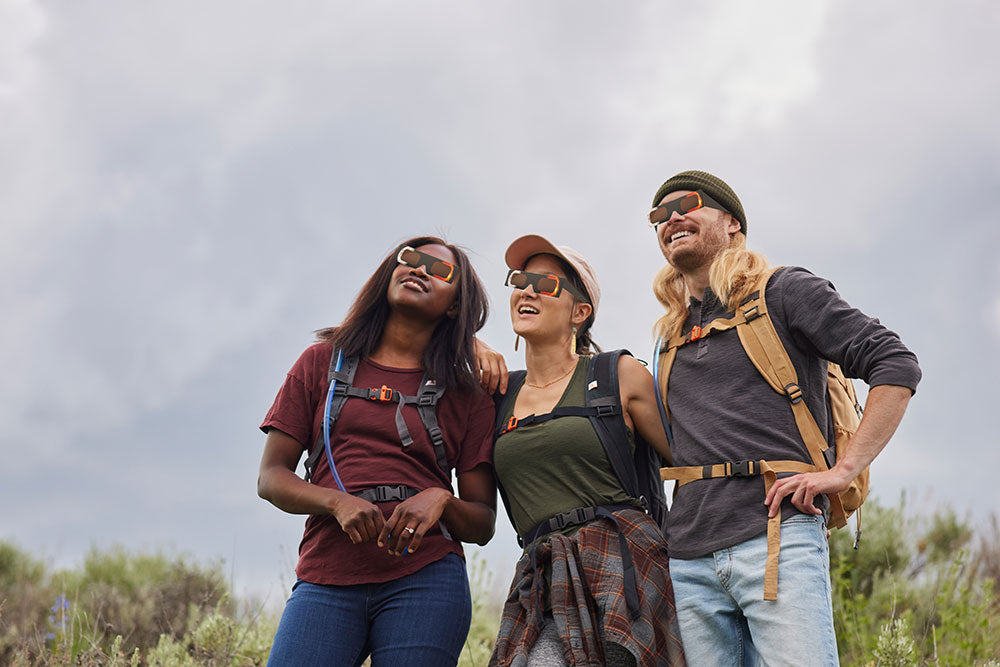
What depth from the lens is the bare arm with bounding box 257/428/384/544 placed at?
3.34 metres

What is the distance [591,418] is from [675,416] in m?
0.34

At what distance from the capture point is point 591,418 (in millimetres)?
3715

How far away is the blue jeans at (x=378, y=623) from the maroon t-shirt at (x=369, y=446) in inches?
2.2

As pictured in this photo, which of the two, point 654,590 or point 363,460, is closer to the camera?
point 654,590

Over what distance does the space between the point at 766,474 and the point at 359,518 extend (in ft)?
4.81

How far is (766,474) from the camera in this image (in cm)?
322

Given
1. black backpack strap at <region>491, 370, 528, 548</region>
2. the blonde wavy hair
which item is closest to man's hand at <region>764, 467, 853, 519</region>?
the blonde wavy hair

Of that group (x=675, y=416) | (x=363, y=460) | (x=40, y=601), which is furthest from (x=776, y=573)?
(x=40, y=601)

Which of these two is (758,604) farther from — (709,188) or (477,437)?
(709,188)

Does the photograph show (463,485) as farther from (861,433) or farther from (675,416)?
(861,433)

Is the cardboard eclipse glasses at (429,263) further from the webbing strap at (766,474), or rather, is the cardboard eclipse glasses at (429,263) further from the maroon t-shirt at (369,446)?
the webbing strap at (766,474)

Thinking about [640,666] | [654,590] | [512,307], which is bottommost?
[640,666]

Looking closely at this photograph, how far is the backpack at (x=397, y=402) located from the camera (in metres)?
3.71

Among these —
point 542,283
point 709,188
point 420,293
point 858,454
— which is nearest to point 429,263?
point 420,293
